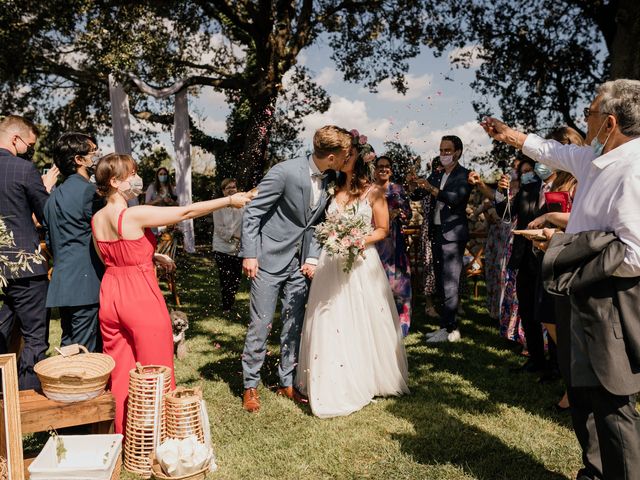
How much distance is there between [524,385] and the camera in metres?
4.93

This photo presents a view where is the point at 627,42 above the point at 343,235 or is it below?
above

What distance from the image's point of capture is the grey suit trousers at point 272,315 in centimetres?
442

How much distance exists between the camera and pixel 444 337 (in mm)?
6469

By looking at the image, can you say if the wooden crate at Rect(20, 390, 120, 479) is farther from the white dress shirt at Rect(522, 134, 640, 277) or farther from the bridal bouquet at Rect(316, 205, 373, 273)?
the white dress shirt at Rect(522, 134, 640, 277)

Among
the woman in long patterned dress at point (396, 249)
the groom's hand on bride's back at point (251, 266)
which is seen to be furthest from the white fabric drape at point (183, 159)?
the groom's hand on bride's back at point (251, 266)

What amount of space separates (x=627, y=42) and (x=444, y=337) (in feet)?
21.1

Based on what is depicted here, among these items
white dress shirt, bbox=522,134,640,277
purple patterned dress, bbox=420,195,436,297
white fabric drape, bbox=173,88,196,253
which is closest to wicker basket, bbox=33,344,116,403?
white dress shirt, bbox=522,134,640,277

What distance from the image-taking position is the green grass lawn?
344 centimetres

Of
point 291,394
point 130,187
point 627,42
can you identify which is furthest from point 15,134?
point 627,42

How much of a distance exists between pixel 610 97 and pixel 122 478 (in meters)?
3.44

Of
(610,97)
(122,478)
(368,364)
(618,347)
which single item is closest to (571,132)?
(610,97)

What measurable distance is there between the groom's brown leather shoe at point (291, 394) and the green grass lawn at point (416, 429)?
83 mm

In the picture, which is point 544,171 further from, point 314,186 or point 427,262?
point 427,262

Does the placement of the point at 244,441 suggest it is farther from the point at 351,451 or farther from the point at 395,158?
the point at 395,158
